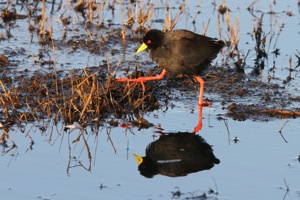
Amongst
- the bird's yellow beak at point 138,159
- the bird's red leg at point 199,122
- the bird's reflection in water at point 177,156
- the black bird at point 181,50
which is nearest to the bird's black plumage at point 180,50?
the black bird at point 181,50

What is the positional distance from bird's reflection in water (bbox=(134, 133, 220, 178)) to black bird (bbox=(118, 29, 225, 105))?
1211 millimetres

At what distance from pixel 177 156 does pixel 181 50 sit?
6.40ft

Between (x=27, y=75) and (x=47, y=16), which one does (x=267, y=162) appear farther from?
(x=47, y=16)

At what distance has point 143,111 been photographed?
9.47 metres

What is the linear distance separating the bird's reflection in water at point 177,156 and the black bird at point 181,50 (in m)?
1.21

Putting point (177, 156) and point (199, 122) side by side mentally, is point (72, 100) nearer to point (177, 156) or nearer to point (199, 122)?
point (199, 122)

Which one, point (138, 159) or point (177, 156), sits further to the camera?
point (177, 156)

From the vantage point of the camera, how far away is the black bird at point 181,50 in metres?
9.54

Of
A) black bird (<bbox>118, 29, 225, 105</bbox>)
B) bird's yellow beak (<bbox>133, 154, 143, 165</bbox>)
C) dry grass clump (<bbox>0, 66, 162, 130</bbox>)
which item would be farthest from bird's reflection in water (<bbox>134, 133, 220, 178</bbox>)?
black bird (<bbox>118, 29, 225, 105</bbox>)

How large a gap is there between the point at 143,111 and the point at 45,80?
5.46 ft

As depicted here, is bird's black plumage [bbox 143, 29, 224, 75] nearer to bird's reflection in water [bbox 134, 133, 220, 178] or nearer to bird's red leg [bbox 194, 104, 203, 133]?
bird's red leg [bbox 194, 104, 203, 133]

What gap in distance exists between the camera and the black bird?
9.54 metres

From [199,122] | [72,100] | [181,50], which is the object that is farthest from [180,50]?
[72,100]

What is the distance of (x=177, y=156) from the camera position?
26.1 ft
